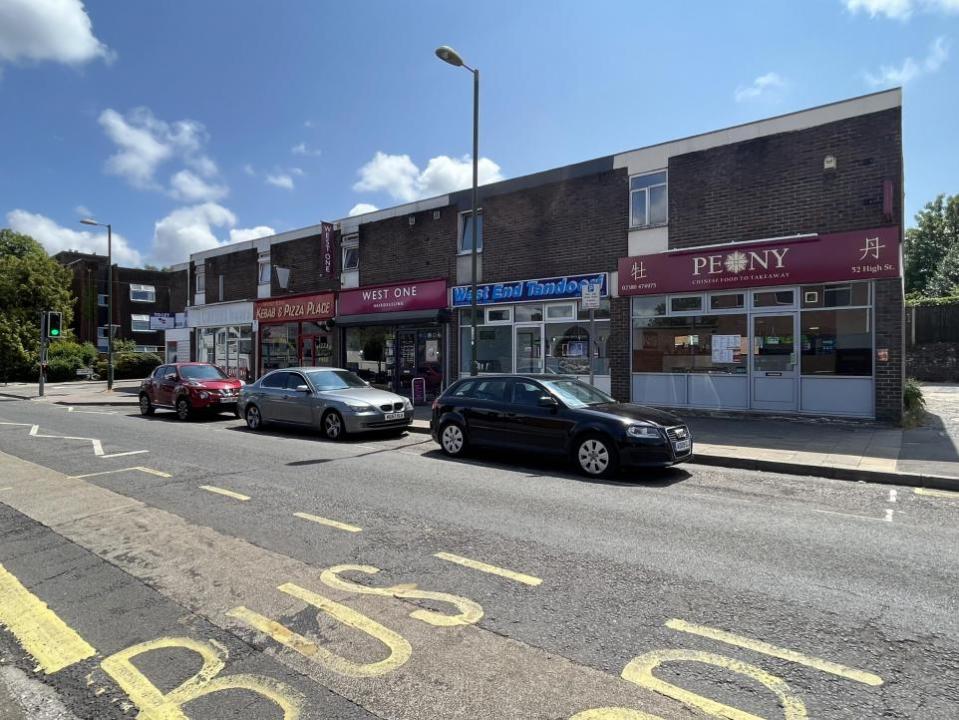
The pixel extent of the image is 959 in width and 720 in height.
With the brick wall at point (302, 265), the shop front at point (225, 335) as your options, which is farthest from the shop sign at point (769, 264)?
the shop front at point (225, 335)

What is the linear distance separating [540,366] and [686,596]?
12.5 meters

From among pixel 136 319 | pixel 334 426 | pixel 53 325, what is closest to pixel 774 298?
pixel 334 426

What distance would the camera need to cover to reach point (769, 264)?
1291cm

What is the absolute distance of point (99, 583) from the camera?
169 inches

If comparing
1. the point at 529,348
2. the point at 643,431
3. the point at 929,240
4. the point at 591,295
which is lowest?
the point at 643,431

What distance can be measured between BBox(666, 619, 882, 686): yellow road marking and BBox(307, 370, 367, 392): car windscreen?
10.3 m

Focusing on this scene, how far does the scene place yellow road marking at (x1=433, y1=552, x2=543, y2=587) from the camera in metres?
4.27

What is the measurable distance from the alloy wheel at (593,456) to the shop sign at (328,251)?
15.8 meters

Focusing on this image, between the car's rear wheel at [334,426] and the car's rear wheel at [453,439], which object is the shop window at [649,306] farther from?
the car's rear wheel at [334,426]

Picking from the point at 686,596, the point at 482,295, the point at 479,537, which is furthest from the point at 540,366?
the point at 686,596

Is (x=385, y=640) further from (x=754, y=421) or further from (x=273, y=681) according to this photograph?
(x=754, y=421)

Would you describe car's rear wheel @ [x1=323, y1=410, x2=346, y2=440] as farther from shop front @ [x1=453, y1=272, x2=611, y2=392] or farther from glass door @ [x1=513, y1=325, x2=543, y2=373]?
glass door @ [x1=513, y1=325, x2=543, y2=373]

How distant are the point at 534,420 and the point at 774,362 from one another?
7132 mm

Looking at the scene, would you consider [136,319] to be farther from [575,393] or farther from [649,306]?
[575,393]
